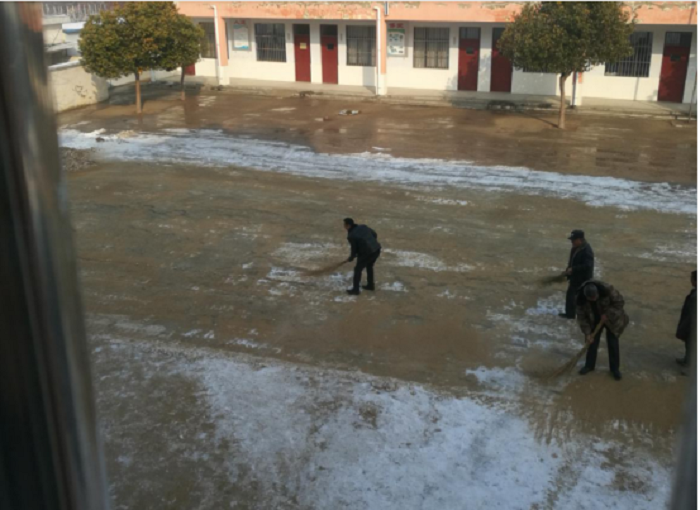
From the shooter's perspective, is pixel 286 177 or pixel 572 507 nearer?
pixel 572 507

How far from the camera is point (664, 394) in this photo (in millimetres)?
6984

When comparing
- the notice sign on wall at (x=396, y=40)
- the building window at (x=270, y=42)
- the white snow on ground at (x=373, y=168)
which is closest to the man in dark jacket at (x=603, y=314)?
the white snow on ground at (x=373, y=168)

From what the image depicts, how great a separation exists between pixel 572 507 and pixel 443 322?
3305mm

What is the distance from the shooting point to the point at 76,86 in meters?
22.0

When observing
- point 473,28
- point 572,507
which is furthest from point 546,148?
point 572,507

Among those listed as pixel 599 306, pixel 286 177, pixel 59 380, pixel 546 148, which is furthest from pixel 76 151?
pixel 59 380

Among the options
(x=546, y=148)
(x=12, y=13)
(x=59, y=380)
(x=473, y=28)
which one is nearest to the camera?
(x=12, y=13)

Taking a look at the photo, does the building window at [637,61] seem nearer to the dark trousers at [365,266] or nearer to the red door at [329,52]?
the red door at [329,52]

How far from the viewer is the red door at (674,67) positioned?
2094 centimetres

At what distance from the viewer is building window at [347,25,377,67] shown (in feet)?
81.0

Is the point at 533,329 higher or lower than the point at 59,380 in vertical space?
lower

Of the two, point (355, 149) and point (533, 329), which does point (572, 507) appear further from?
point (355, 149)

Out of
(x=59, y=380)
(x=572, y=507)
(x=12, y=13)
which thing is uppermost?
(x=12, y=13)

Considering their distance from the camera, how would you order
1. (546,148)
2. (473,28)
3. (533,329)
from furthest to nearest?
1. (473,28)
2. (546,148)
3. (533,329)
